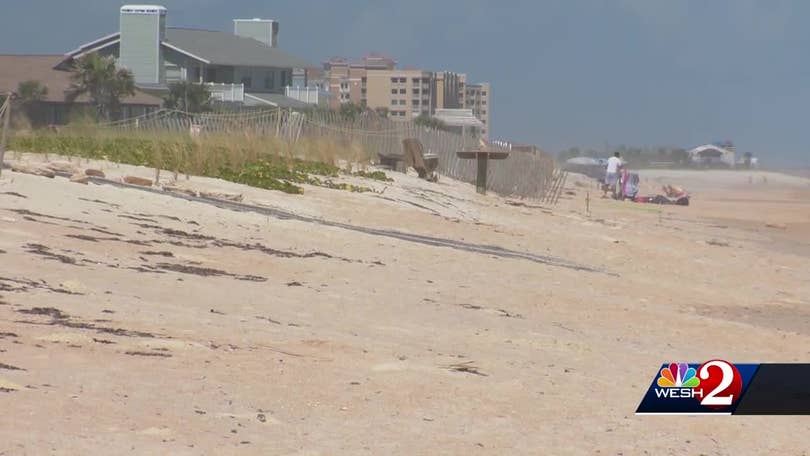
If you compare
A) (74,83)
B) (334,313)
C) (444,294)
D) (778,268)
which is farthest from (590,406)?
(74,83)

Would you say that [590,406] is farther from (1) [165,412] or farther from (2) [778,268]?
(2) [778,268]

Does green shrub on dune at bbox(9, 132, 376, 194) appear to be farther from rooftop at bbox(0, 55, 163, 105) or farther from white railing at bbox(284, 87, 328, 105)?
white railing at bbox(284, 87, 328, 105)

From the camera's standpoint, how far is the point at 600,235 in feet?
69.1

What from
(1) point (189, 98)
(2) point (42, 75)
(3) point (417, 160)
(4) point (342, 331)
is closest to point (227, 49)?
(2) point (42, 75)

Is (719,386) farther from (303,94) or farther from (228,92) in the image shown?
(303,94)

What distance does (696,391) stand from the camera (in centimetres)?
803

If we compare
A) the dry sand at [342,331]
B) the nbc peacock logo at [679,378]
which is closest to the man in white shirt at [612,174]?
the dry sand at [342,331]

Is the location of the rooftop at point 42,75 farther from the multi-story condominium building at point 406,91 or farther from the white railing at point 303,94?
the multi-story condominium building at point 406,91

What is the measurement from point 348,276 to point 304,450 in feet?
20.0

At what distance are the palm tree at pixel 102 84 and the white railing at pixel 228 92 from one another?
8.83 meters

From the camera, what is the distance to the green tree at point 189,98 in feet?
181

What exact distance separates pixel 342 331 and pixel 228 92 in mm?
54413

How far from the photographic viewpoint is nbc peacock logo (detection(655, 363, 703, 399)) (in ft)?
26.5

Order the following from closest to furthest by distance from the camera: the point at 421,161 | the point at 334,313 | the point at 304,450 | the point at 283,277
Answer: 1. the point at 304,450
2. the point at 334,313
3. the point at 283,277
4. the point at 421,161
